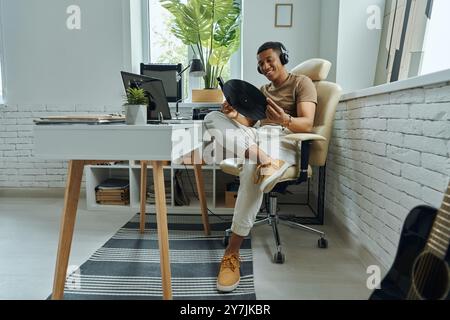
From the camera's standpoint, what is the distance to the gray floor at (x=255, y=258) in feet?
4.46

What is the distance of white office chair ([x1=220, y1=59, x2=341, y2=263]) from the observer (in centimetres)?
164

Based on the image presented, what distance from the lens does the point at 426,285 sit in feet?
2.18

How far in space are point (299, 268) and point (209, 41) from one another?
196 cm

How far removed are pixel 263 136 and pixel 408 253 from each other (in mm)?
1082

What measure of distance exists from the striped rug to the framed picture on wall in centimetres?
178

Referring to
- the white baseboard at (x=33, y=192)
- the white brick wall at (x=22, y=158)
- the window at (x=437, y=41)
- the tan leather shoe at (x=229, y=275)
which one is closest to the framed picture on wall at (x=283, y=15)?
the window at (x=437, y=41)

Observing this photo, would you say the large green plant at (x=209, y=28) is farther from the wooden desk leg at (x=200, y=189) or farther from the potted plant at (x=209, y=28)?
the wooden desk leg at (x=200, y=189)

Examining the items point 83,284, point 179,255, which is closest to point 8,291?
point 83,284

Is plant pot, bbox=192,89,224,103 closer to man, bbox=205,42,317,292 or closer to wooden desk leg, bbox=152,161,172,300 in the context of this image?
man, bbox=205,42,317,292

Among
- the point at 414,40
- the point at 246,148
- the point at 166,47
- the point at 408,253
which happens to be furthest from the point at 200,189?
the point at 166,47

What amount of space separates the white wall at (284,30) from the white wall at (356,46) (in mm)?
544

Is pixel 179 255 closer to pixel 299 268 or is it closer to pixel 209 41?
pixel 299 268

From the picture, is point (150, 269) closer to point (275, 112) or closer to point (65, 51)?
point (275, 112)

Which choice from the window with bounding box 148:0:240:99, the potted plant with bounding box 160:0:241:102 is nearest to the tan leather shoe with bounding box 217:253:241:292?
the potted plant with bounding box 160:0:241:102
